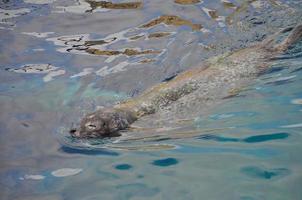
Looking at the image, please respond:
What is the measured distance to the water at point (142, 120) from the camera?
4.32 metres

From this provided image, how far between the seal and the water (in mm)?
275

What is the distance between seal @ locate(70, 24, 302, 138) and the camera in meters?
6.10

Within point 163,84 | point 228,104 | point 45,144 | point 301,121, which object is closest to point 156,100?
point 163,84

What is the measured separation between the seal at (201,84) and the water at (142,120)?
28 centimetres

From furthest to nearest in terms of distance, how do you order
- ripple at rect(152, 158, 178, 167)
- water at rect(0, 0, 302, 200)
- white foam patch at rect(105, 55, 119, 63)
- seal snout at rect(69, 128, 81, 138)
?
white foam patch at rect(105, 55, 119, 63)
seal snout at rect(69, 128, 81, 138)
ripple at rect(152, 158, 178, 167)
water at rect(0, 0, 302, 200)

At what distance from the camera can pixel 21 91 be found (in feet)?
24.7

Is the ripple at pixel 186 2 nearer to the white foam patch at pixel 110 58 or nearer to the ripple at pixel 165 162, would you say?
the white foam patch at pixel 110 58

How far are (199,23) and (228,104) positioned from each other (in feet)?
12.6

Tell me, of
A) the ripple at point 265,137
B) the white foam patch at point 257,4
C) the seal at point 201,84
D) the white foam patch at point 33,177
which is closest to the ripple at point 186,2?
the white foam patch at point 257,4

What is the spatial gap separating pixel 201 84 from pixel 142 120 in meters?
1.28

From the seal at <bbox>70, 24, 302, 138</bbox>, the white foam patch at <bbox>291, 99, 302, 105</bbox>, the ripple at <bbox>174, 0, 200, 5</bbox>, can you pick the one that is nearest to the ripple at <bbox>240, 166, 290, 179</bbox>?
the white foam patch at <bbox>291, 99, 302, 105</bbox>

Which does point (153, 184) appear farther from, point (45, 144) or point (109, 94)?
point (109, 94)

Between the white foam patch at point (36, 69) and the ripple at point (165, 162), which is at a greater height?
the white foam patch at point (36, 69)

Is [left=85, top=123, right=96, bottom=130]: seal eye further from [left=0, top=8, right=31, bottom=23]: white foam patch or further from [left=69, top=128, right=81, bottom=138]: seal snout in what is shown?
[left=0, top=8, right=31, bottom=23]: white foam patch
